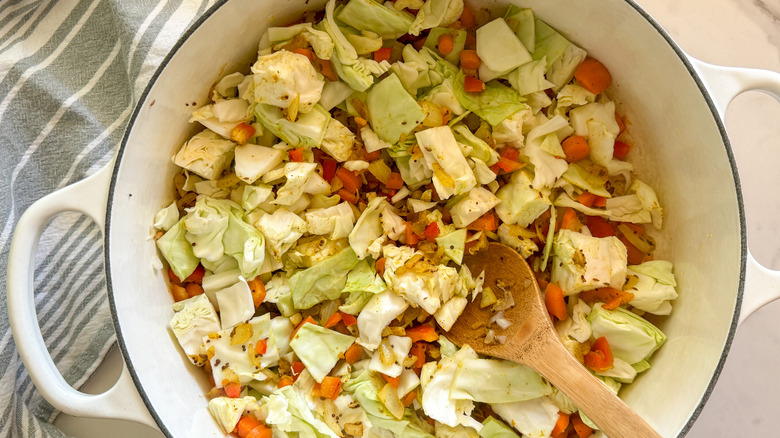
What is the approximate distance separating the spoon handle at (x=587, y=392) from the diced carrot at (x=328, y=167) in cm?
74

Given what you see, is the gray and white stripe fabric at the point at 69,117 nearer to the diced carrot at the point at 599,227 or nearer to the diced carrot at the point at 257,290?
the diced carrot at the point at 257,290

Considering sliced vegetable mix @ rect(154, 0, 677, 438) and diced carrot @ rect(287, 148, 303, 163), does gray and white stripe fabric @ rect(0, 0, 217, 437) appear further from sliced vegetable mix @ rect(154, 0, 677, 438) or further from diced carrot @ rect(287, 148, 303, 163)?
diced carrot @ rect(287, 148, 303, 163)

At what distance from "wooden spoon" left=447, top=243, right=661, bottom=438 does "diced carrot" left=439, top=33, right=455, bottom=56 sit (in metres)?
0.57

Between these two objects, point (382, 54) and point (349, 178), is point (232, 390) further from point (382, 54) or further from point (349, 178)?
point (382, 54)

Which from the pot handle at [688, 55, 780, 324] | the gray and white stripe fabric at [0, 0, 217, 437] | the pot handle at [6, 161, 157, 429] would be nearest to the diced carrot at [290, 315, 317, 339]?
the pot handle at [6, 161, 157, 429]

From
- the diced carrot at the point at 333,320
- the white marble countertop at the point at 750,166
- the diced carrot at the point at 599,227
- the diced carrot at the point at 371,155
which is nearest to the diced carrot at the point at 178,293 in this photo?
the diced carrot at the point at 333,320

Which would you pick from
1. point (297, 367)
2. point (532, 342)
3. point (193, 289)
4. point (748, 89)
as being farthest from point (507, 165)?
point (193, 289)

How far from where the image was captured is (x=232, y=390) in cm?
173

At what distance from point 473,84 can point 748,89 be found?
679mm

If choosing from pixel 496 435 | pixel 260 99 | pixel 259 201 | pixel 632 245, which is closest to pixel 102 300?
pixel 259 201

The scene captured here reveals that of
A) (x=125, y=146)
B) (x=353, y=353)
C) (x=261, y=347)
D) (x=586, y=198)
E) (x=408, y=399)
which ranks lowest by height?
(x=408, y=399)

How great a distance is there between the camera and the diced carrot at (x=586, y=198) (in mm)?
1848

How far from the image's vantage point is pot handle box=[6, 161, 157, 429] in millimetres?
1458

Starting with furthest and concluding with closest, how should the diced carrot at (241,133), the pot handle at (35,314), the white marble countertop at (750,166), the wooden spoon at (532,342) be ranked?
the white marble countertop at (750,166) < the diced carrot at (241,133) < the wooden spoon at (532,342) < the pot handle at (35,314)
